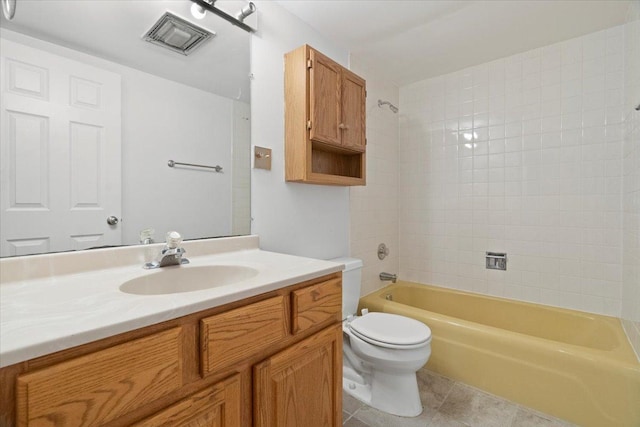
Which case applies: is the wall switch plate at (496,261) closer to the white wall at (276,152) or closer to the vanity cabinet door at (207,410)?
the white wall at (276,152)

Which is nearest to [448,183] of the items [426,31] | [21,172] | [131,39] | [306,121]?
[426,31]

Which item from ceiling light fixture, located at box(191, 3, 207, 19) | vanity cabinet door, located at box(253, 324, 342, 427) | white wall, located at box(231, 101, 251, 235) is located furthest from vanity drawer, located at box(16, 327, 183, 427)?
ceiling light fixture, located at box(191, 3, 207, 19)

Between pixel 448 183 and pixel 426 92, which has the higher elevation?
pixel 426 92

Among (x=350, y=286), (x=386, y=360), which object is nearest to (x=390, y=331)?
(x=386, y=360)

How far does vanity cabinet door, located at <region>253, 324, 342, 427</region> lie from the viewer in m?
0.84

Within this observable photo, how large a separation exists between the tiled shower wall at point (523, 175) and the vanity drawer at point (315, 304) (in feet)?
5.64

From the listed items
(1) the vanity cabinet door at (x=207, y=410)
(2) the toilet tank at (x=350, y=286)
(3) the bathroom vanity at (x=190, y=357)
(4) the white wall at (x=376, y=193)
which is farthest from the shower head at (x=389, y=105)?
(1) the vanity cabinet door at (x=207, y=410)

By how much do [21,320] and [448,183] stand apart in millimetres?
2581

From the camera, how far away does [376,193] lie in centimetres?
244

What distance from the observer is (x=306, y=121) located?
1518mm

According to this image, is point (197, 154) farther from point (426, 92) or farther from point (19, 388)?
point (426, 92)

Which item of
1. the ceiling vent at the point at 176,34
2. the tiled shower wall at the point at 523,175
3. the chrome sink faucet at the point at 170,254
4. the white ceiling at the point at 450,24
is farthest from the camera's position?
the tiled shower wall at the point at 523,175

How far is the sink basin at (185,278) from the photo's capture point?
3.11ft

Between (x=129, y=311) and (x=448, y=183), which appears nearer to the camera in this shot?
(x=129, y=311)
